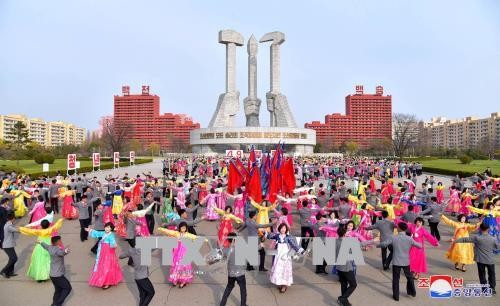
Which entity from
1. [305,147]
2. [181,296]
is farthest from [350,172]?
[305,147]

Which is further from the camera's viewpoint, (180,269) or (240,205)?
(240,205)

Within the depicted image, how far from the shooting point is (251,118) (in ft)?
273

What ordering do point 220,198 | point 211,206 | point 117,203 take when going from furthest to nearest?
point 220,198, point 211,206, point 117,203

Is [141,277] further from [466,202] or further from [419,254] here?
[466,202]

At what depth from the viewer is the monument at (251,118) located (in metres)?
76.2

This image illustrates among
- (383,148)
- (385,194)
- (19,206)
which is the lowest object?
(19,206)

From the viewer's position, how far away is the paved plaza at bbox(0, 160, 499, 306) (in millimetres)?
6605

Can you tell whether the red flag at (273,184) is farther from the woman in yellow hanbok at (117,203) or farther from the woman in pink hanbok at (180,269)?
the woman in pink hanbok at (180,269)

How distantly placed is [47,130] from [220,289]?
167 meters

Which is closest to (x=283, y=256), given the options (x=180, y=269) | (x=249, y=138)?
(x=180, y=269)

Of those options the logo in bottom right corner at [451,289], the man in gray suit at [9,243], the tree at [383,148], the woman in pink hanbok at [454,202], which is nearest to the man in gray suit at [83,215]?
the man in gray suit at [9,243]

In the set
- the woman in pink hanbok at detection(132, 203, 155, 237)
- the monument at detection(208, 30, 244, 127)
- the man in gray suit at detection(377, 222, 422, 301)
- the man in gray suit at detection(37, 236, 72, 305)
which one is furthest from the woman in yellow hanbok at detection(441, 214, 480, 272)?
the monument at detection(208, 30, 244, 127)

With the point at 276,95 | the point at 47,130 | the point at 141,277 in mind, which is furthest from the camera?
the point at 47,130

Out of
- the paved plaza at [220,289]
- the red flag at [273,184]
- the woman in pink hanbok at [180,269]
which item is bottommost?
the paved plaza at [220,289]
